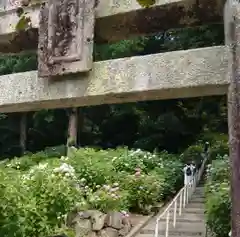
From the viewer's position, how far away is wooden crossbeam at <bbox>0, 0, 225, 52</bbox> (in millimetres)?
3078

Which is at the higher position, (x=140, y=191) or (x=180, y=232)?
(x=140, y=191)

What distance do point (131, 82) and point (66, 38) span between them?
588 millimetres

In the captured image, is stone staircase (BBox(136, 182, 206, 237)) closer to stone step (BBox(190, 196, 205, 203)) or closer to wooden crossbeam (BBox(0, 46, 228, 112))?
stone step (BBox(190, 196, 205, 203))

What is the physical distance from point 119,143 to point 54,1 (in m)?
17.0

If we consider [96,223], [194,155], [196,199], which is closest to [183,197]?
[196,199]

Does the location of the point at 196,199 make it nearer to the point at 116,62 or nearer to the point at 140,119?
the point at 116,62

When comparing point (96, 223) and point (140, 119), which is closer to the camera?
point (96, 223)

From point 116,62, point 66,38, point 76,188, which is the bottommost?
point 76,188

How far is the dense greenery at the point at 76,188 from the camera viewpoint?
4.65 metres

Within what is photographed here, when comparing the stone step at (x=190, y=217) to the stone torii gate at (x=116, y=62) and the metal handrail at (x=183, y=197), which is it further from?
the stone torii gate at (x=116, y=62)

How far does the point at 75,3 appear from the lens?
3.11 meters

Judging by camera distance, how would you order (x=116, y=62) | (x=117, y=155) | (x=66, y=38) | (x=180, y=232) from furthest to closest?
(x=117, y=155), (x=180, y=232), (x=66, y=38), (x=116, y=62)

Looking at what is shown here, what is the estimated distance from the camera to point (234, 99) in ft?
7.97

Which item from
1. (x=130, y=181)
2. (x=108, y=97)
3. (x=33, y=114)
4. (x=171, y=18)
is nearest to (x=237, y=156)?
(x=108, y=97)
